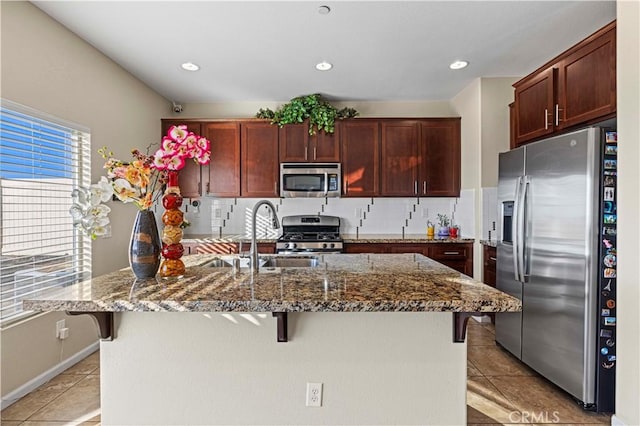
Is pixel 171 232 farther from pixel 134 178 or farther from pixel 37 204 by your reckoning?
pixel 37 204

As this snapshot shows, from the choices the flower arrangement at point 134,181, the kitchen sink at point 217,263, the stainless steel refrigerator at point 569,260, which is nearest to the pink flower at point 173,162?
the flower arrangement at point 134,181

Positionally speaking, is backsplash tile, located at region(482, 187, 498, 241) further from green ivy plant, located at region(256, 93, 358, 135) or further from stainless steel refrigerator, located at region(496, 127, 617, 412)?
green ivy plant, located at region(256, 93, 358, 135)

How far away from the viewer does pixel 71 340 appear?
9.12 ft

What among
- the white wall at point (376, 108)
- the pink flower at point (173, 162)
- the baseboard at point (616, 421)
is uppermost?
the white wall at point (376, 108)

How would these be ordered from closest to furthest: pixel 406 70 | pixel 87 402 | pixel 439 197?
pixel 87 402 → pixel 406 70 → pixel 439 197

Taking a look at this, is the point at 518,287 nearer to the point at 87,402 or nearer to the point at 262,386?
the point at 262,386

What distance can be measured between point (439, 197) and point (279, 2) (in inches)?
115

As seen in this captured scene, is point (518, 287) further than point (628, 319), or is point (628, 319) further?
point (518, 287)

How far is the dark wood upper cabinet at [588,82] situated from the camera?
216 centimetres

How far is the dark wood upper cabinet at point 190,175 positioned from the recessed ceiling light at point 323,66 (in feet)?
5.66

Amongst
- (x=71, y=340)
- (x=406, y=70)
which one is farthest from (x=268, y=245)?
(x=406, y=70)

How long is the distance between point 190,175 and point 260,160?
34.5 inches

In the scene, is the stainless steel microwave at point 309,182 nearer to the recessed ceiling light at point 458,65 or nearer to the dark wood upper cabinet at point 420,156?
the dark wood upper cabinet at point 420,156

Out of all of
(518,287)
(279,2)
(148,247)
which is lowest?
(518,287)
